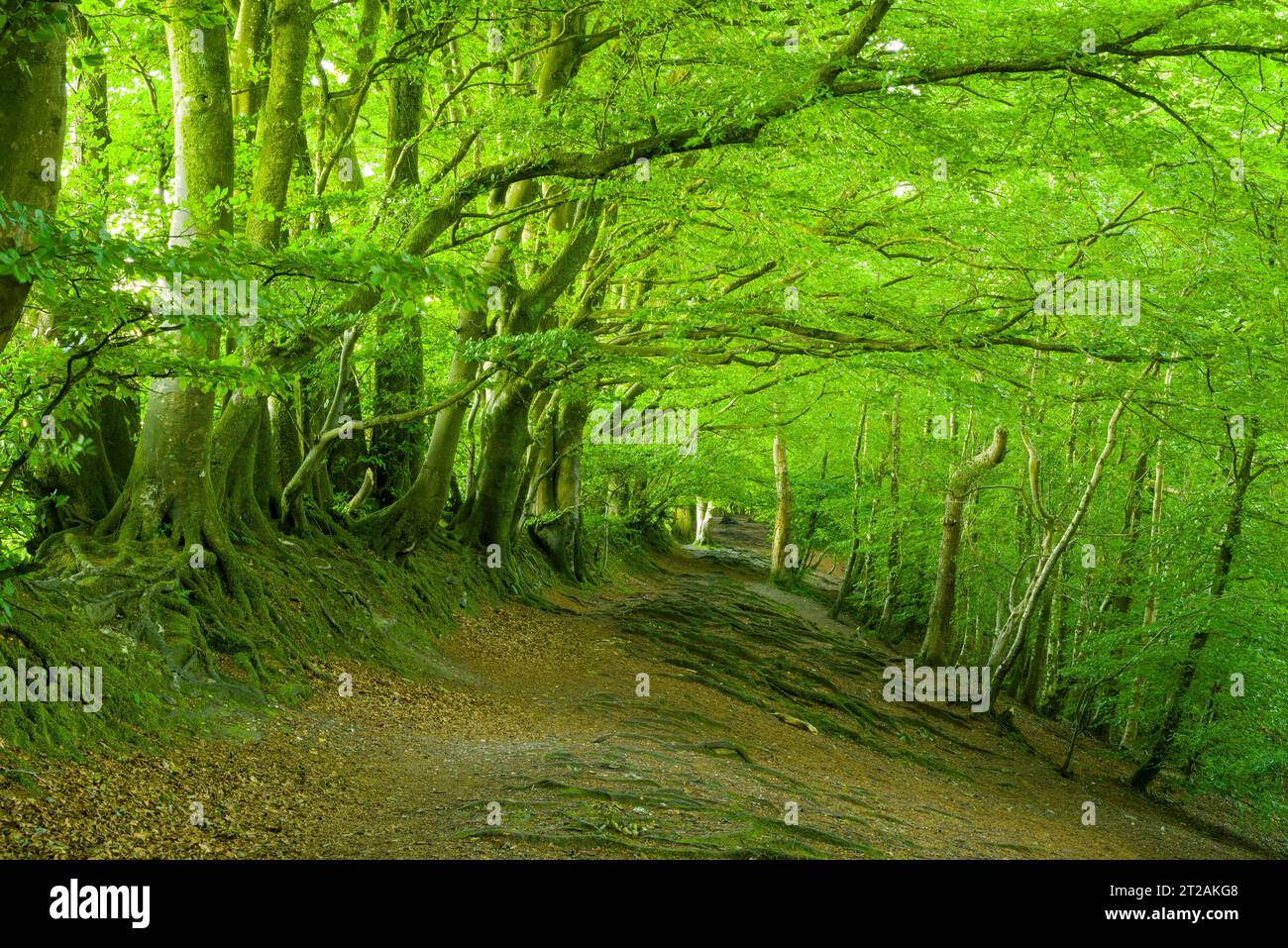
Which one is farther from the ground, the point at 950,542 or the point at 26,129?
the point at 26,129

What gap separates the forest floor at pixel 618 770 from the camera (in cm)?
→ 546

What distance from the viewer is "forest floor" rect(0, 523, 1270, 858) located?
17.9 ft

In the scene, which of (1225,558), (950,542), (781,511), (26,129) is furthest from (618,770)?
(781,511)

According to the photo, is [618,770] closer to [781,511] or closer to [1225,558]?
[1225,558]

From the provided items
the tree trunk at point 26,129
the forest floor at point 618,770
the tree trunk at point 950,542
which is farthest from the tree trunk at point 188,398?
the tree trunk at point 950,542

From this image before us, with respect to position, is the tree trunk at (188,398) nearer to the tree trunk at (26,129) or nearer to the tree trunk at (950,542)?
the tree trunk at (26,129)

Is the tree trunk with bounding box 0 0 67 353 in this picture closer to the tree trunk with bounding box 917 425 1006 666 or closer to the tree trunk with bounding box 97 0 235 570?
the tree trunk with bounding box 97 0 235 570

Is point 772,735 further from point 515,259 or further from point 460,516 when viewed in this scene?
point 515,259

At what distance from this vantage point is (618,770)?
7.82 meters

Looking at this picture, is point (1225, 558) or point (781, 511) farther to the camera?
point (781, 511)

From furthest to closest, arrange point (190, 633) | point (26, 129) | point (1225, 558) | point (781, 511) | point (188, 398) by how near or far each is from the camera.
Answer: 1. point (781, 511)
2. point (1225, 558)
3. point (188, 398)
4. point (190, 633)
5. point (26, 129)

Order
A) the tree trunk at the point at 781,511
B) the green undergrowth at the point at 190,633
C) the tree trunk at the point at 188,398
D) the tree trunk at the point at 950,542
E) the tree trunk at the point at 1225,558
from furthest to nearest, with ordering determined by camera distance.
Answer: the tree trunk at the point at 781,511 < the tree trunk at the point at 950,542 < the tree trunk at the point at 1225,558 < the tree trunk at the point at 188,398 < the green undergrowth at the point at 190,633

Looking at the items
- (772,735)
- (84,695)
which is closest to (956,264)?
(772,735)

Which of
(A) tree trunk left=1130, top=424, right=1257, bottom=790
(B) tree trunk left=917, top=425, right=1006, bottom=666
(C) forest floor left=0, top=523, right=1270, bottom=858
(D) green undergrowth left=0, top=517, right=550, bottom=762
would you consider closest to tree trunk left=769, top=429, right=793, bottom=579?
(C) forest floor left=0, top=523, right=1270, bottom=858
